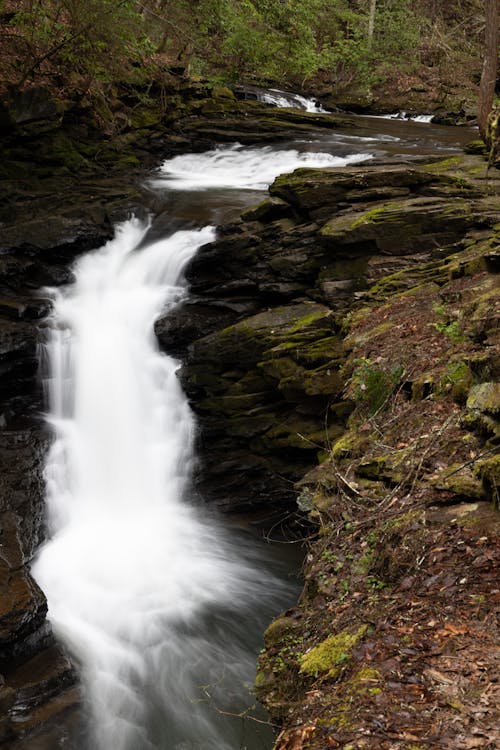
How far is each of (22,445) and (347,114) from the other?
20420mm

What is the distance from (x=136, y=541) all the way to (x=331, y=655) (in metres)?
5.22

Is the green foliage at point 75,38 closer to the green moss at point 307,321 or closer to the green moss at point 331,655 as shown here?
the green moss at point 307,321

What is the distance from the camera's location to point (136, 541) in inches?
331

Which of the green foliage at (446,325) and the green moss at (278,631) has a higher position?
the green foliage at (446,325)

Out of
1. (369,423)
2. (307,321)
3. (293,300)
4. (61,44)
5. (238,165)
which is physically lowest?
(369,423)

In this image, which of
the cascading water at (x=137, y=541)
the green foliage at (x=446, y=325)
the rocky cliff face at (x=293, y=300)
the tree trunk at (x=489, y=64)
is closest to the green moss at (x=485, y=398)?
the green foliage at (x=446, y=325)

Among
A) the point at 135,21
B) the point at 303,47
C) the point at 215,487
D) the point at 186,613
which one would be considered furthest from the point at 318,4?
the point at 186,613

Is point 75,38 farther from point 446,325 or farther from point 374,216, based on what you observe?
point 446,325

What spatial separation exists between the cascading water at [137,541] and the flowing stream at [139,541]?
0.06 ft

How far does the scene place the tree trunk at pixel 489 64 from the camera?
12.5 m

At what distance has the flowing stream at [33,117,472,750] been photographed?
20.3 feet

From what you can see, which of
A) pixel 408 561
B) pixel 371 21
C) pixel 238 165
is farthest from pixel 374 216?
pixel 371 21

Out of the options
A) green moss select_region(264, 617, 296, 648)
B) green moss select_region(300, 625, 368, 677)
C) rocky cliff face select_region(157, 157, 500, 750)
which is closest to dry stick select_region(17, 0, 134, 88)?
rocky cliff face select_region(157, 157, 500, 750)

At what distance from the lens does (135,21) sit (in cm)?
1490
